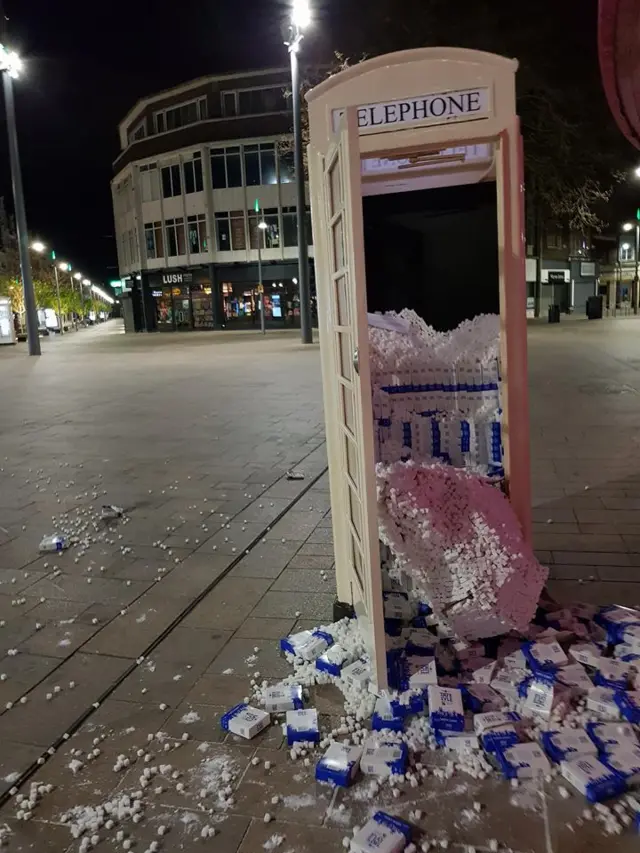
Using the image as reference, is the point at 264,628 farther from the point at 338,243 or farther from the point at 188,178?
the point at 188,178

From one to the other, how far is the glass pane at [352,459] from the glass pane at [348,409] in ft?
0.26

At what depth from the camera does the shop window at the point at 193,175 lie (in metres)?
44.3

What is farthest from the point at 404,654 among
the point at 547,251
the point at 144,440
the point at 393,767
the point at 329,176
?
the point at 547,251

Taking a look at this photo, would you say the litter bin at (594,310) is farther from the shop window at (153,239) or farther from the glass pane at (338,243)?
the glass pane at (338,243)

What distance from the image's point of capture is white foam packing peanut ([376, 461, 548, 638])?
322 centimetres

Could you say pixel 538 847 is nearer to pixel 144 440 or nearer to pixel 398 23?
pixel 144 440

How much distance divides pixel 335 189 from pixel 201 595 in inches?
101

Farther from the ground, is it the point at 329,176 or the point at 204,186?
the point at 204,186

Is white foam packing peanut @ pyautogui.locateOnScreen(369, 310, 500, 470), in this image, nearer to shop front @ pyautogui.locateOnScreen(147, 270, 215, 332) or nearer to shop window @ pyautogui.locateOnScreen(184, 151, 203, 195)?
shop front @ pyautogui.locateOnScreen(147, 270, 215, 332)

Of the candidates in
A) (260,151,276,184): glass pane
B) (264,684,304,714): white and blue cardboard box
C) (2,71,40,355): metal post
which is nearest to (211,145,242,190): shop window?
(260,151,276,184): glass pane

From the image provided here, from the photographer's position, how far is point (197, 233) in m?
45.8

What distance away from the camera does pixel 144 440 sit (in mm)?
8930

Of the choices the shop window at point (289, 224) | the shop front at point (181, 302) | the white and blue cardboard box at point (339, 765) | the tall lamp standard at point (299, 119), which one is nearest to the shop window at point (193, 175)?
the shop front at point (181, 302)

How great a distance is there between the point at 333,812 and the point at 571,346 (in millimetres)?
19907
